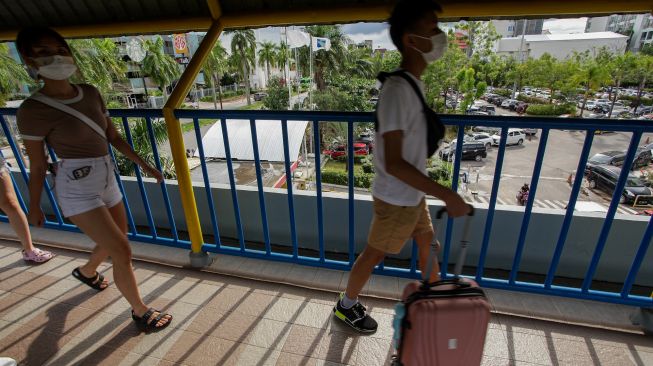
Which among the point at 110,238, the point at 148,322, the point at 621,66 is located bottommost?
the point at 621,66

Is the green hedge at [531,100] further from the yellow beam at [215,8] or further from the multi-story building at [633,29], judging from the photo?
the yellow beam at [215,8]

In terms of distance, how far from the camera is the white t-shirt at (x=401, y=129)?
4.81ft

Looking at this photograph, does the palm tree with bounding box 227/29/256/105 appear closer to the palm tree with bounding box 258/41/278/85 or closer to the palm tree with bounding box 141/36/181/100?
the palm tree with bounding box 258/41/278/85

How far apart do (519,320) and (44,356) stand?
122 inches

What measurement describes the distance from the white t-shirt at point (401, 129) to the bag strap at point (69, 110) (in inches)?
64.2

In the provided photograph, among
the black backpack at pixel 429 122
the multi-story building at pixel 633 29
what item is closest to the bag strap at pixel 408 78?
the black backpack at pixel 429 122

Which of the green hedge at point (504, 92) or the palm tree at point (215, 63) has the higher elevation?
the palm tree at point (215, 63)

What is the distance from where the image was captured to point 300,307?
2.42 meters

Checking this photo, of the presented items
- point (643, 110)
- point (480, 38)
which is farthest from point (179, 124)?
point (643, 110)

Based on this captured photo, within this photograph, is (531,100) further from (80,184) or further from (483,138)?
(80,184)

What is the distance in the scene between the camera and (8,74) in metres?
15.7

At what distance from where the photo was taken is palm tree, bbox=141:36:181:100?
32.3 meters

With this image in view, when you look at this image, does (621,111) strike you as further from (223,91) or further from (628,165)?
(223,91)

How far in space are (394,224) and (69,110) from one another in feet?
6.17
